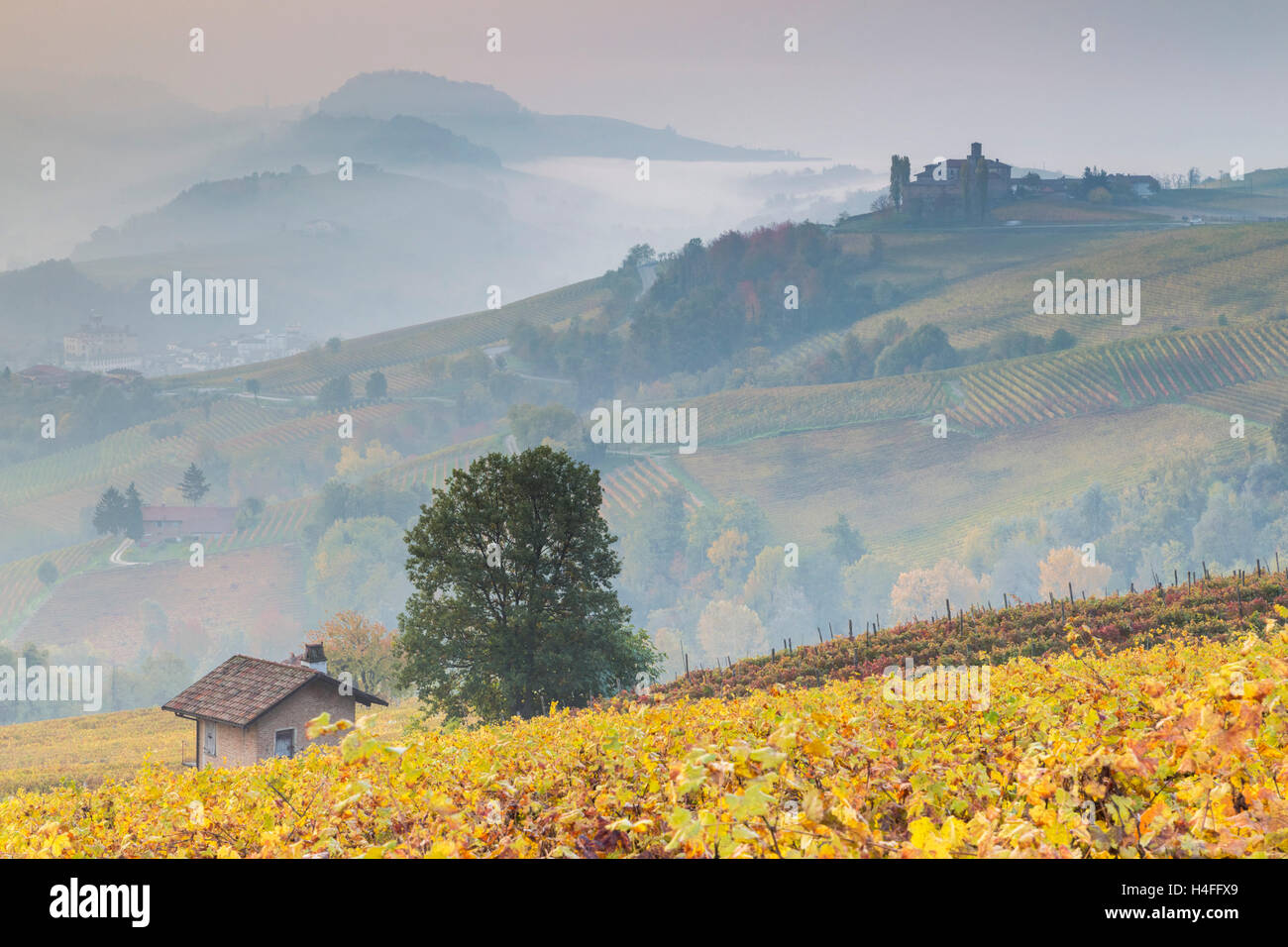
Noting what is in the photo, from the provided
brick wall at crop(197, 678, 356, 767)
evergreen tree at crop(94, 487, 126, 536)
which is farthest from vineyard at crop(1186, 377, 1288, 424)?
evergreen tree at crop(94, 487, 126, 536)

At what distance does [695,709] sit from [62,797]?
4.60 metres

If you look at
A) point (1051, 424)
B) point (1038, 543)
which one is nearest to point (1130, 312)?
point (1051, 424)

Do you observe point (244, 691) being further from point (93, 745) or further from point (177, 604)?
point (177, 604)

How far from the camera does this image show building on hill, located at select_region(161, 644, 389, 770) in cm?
3056

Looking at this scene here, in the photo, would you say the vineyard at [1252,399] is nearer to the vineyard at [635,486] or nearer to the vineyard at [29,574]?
the vineyard at [635,486]

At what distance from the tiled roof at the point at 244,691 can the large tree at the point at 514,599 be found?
10.4 ft

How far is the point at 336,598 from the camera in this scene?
581ft

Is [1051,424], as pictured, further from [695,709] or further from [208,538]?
[695,709]

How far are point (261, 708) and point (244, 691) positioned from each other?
1.55 m

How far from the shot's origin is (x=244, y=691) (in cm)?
3161

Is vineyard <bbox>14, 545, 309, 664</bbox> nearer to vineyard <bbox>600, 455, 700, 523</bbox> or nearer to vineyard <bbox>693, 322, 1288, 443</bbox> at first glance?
vineyard <bbox>600, 455, 700, 523</bbox>

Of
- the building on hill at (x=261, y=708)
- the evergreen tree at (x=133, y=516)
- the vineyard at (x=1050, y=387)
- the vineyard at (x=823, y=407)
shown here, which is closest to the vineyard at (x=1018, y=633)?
the building on hill at (x=261, y=708)

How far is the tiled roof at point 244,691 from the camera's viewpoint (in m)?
30.6

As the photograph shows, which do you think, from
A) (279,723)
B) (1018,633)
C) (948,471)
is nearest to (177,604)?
(948,471)
